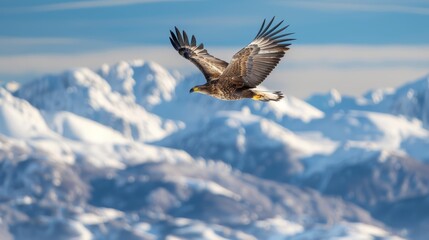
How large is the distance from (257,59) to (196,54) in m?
6.22

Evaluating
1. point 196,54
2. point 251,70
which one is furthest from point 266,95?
point 196,54

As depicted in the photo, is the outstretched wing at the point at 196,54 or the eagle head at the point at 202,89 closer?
the eagle head at the point at 202,89

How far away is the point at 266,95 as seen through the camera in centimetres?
3120

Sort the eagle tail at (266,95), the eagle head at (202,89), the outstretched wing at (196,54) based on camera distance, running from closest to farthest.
Answer: the eagle tail at (266,95), the eagle head at (202,89), the outstretched wing at (196,54)

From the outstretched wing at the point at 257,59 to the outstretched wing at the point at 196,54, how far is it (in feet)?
9.76

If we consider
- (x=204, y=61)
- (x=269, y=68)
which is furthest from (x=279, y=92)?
(x=204, y=61)

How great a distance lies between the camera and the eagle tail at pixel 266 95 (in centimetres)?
3100

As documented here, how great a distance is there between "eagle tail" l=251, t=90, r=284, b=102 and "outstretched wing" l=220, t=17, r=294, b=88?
23cm

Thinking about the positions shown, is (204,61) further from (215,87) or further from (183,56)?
(215,87)

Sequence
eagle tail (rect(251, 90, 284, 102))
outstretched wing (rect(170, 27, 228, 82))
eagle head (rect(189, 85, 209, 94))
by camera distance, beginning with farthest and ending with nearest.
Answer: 1. outstretched wing (rect(170, 27, 228, 82))
2. eagle head (rect(189, 85, 209, 94))
3. eagle tail (rect(251, 90, 284, 102))

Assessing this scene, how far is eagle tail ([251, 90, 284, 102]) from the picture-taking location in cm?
3100

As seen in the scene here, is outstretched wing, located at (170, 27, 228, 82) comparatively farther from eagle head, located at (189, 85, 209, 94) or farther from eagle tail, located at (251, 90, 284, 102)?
eagle tail, located at (251, 90, 284, 102)

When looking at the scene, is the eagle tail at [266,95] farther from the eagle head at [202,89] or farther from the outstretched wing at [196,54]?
the outstretched wing at [196,54]

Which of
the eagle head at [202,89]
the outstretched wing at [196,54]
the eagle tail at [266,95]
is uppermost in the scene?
the outstretched wing at [196,54]
